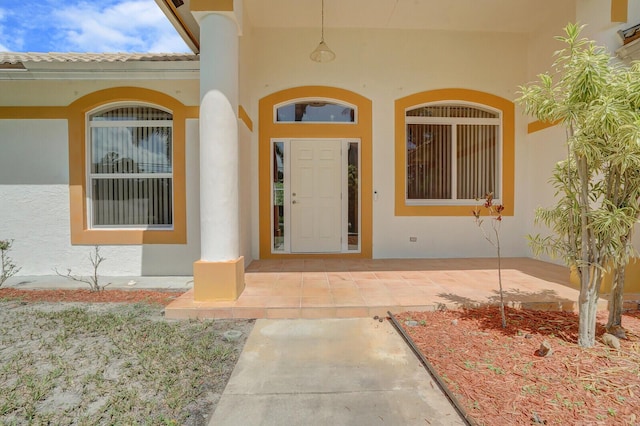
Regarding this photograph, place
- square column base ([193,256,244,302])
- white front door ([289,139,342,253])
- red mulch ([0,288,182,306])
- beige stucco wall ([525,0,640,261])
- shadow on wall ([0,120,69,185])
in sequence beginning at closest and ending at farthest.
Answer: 1. square column base ([193,256,244,302])
2. red mulch ([0,288,182,306])
3. shadow on wall ([0,120,69,185])
4. beige stucco wall ([525,0,640,261])
5. white front door ([289,139,342,253])

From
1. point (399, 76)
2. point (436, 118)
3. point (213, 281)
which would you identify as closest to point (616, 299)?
point (213, 281)

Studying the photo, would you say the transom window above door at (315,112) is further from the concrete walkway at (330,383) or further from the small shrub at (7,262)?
the small shrub at (7,262)

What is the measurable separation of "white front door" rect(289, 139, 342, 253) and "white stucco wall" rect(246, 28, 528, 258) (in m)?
0.76

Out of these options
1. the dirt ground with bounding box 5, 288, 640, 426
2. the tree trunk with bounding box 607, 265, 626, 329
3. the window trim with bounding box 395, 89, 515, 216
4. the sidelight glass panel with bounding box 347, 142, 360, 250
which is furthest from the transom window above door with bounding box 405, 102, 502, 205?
the tree trunk with bounding box 607, 265, 626, 329

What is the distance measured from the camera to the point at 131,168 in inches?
223

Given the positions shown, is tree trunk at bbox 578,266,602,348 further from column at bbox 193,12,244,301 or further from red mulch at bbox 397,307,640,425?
column at bbox 193,12,244,301

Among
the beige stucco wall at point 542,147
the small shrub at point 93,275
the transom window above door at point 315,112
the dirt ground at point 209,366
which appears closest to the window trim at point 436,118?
the beige stucco wall at point 542,147

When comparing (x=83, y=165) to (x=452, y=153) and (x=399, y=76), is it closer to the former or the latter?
(x=399, y=76)

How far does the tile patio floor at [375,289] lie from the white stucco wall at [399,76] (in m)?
0.66

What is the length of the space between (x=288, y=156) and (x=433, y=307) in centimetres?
406

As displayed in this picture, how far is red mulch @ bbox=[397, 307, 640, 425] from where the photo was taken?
1950 millimetres

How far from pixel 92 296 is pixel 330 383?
12.4ft

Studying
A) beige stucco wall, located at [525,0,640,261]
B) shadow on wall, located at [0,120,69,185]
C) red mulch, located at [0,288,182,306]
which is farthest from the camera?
beige stucco wall, located at [525,0,640,261]

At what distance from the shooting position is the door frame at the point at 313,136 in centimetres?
641
